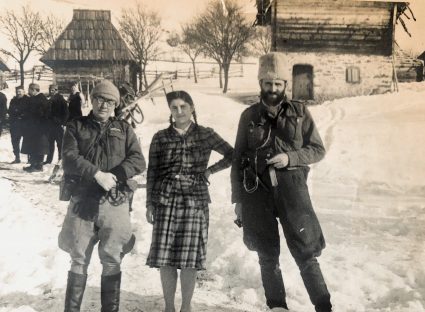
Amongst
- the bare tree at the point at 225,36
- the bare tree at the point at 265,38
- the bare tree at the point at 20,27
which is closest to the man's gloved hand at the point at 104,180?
the bare tree at the point at 20,27

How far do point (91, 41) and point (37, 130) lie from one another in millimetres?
5911

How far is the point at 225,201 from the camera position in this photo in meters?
5.27

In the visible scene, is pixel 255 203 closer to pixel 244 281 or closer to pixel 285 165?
pixel 285 165

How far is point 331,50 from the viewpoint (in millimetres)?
13539

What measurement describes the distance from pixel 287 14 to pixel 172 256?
40.0 ft

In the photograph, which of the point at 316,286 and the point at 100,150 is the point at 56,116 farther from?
the point at 316,286

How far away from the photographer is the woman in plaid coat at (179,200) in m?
2.58

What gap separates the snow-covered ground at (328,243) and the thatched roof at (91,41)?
5.47m

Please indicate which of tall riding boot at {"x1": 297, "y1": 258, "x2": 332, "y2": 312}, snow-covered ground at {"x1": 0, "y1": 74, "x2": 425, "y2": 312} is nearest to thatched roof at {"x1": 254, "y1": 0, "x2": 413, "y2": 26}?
snow-covered ground at {"x1": 0, "y1": 74, "x2": 425, "y2": 312}

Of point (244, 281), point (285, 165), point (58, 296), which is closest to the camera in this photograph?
point (285, 165)

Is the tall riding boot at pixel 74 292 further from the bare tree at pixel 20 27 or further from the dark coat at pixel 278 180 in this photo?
the bare tree at pixel 20 27

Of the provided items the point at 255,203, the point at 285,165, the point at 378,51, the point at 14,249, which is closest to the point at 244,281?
the point at 255,203

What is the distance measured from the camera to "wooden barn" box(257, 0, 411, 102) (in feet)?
44.0

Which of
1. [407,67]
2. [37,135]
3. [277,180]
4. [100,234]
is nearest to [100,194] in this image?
[100,234]
